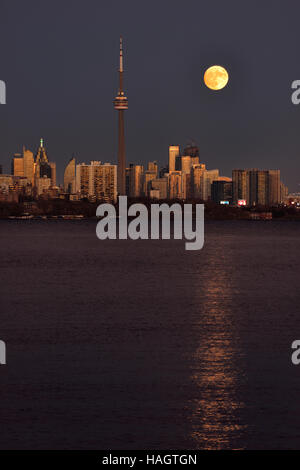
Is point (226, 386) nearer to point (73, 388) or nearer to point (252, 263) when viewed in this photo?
point (73, 388)

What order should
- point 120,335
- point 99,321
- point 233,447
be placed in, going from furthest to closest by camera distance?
point 99,321 < point 120,335 < point 233,447

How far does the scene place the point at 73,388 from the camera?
2039cm

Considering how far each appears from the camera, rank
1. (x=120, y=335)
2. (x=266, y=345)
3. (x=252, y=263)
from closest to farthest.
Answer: (x=266, y=345), (x=120, y=335), (x=252, y=263)

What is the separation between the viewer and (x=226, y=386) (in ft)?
67.8

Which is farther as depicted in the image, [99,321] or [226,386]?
[99,321]

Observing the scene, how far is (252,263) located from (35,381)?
65.5 meters

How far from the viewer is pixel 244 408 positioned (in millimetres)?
18547

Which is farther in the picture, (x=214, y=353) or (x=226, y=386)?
(x=214, y=353)
